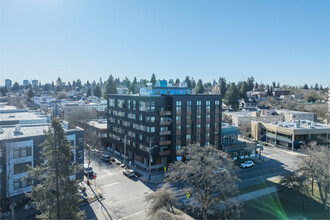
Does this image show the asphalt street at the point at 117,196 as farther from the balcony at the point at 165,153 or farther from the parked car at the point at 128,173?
the balcony at the point at 165,153

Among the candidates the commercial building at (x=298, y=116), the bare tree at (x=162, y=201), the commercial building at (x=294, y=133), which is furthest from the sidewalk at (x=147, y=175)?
the commercial building at (x=298, y=116)

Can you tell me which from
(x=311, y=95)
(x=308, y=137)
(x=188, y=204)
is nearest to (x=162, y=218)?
(x=188, y=204)

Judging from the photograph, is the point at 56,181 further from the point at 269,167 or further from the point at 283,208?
the point at 269,167

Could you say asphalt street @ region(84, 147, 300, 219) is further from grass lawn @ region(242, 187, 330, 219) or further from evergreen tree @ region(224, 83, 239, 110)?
evergreen tree @ region(224, 83, 239, 110)

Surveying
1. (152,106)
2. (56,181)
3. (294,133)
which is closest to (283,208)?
(152,106)

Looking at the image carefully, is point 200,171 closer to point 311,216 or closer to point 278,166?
point 311,216
